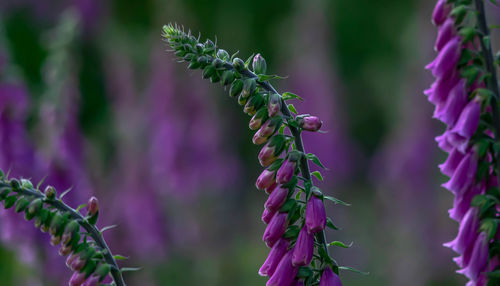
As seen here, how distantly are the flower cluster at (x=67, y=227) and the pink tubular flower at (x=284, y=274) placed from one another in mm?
229

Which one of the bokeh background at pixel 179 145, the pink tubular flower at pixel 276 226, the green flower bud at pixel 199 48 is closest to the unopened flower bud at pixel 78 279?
the pink tubular flower at pixel 276 226

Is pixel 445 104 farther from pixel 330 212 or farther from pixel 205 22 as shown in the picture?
pixel 205 22


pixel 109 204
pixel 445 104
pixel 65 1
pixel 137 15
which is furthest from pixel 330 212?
pixel 445 104

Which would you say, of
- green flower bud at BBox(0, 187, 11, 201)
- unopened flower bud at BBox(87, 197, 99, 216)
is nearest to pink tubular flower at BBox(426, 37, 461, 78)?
unopened flower bud at BBox(87, 197, 99, 216)

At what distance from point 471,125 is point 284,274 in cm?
36

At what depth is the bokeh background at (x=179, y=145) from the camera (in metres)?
2.47

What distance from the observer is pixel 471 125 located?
1040 mm

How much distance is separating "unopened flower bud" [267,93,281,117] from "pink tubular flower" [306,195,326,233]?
14 cm

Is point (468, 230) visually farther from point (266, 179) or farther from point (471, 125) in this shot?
point (266, 179)

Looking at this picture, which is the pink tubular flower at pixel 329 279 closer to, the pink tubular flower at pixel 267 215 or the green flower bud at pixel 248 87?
the pink tubular flower at pixel 267 215

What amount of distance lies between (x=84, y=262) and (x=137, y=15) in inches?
212

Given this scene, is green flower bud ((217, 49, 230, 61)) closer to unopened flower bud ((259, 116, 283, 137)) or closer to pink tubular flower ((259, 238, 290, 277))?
unopened flower bud ((259, 116, 283, 137))

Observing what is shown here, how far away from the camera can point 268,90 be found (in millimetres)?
1089

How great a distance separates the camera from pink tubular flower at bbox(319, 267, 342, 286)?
1.05 metres
